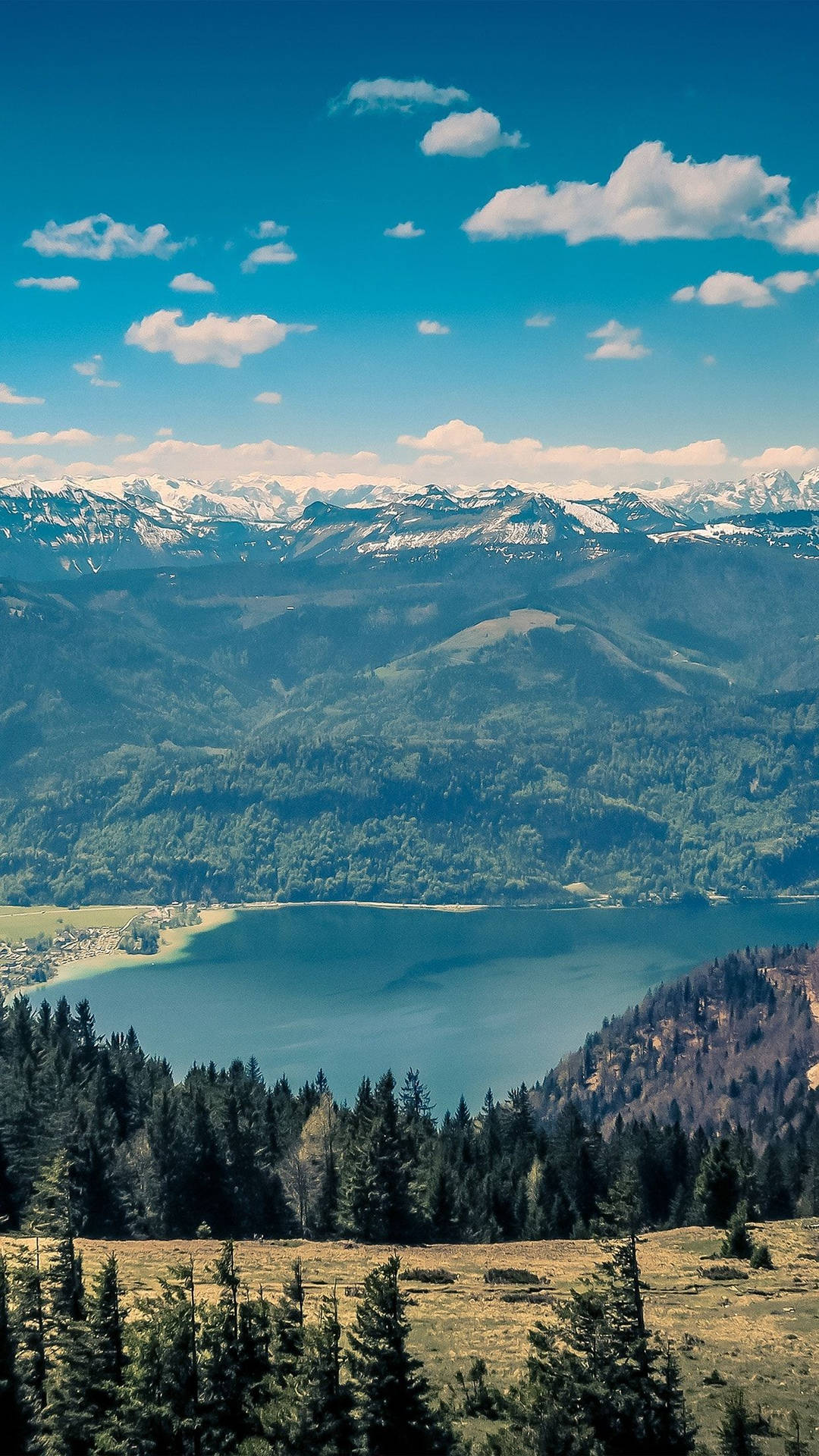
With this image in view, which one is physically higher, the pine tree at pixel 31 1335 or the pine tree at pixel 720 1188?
the pine tree at pixel 31 1335

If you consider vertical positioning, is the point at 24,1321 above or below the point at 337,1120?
above

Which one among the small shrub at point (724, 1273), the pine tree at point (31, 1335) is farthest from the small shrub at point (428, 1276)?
the pine tree at point (31, 1335)

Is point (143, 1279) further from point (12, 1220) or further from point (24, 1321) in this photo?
point (12, 1220)

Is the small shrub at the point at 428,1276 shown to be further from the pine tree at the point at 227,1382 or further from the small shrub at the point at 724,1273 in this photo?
the pine tree at the point at 227,1382

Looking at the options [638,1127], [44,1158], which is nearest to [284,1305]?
[44,1158]

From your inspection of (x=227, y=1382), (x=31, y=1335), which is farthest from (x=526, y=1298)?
(x=31, y=1335)

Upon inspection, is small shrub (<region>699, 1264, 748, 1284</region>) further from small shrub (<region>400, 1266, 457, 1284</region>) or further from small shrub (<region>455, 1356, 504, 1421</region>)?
small shrub (<region>455, 1356, 504, 1421</region>)
